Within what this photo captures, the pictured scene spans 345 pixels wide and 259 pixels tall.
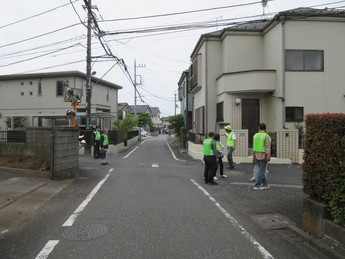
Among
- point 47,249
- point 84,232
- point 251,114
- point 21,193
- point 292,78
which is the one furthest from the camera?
point 251,114

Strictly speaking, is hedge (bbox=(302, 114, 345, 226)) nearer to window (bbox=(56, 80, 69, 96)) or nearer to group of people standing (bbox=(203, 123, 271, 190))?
group of people standing (bbox=(203, 123, 271, 190))

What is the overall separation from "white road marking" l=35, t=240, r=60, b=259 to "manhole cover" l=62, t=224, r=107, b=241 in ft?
0.75

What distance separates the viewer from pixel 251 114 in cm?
1627

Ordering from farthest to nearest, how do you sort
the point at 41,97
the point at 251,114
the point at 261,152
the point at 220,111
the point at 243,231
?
the point at 41,97, the point at 220,111, the point at 251,114, the point at 261,152, the point at 243,231

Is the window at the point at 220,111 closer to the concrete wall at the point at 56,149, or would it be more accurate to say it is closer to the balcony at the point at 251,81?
the balcony at the point at 251,81

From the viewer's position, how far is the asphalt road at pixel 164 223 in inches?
162

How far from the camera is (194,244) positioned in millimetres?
4344

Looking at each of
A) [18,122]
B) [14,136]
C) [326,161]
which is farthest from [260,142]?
[18,122]

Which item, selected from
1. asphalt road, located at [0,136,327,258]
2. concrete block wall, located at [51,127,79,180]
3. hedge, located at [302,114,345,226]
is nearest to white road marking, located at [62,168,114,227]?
asphalt road, located at [0,136,327,258]

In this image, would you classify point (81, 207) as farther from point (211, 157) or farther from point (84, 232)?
point (211, 157)

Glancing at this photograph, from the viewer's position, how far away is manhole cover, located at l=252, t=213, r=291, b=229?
5.25 m

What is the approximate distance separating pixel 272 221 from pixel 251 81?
36.1 feet

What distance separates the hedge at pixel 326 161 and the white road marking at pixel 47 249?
406cm

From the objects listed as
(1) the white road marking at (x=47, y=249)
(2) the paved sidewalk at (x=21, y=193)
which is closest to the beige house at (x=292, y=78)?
(2) the paved sidewalk at (x=21, y=193)
